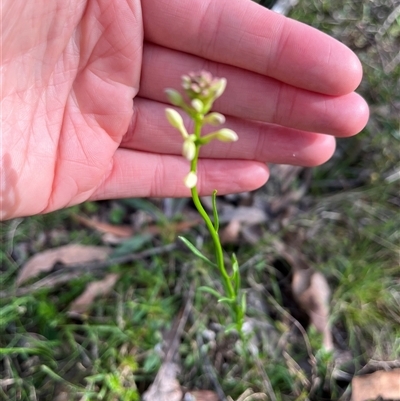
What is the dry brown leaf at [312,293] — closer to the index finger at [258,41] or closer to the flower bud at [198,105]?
the index finger at [258,41]

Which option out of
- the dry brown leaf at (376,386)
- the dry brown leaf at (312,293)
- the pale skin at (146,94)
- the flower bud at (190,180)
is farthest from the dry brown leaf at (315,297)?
the flower bud at (190,180)

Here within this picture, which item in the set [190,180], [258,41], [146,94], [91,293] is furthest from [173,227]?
[190,180]

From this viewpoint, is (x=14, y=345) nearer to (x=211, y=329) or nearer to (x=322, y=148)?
(x=211, y=329)

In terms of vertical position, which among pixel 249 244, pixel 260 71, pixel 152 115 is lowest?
pixel 249 244

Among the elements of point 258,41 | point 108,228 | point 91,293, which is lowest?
point 91,293

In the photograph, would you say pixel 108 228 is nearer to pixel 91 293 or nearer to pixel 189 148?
pixel 91 293

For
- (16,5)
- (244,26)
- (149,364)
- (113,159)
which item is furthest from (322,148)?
(16,5)
